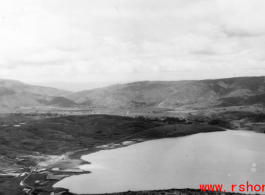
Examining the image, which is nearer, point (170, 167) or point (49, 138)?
point (170, 167)

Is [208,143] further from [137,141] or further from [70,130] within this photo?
[70,130]

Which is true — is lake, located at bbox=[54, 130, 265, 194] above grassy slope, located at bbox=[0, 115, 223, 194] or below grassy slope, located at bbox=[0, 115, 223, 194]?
below

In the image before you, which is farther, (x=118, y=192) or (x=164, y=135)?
(x=164, y=135)

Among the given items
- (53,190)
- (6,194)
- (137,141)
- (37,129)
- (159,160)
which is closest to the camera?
(6,194)

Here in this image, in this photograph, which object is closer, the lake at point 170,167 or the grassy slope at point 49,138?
the lake at point 170,167

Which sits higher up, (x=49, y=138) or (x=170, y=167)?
(x=49, y=138)

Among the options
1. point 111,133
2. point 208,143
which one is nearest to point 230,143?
point 208,143

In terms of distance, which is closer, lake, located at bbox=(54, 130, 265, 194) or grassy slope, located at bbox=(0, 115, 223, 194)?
lake, located at bbox=(54, 130, 265, 194)

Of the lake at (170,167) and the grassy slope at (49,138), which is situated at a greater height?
the grassy slope at (49,138)
